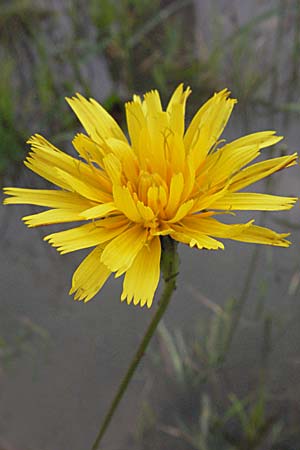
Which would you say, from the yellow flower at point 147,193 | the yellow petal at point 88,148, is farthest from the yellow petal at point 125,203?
the yellow petal at point 88,148

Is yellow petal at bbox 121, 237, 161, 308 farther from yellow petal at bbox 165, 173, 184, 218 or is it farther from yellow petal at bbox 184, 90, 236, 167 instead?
yellow petal at bbox 184, 90, 236, 167

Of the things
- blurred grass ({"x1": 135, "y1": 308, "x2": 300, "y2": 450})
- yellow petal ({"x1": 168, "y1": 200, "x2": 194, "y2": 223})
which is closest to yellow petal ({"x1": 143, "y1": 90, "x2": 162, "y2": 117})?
yellow petal ({"x1": 168, "y1": 200, "x2": 194, "y2": 223})

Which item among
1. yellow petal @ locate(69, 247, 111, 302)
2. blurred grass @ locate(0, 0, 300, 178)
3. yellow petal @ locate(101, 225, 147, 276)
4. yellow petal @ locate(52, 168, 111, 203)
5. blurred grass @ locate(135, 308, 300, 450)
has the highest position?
blurred grass @ locate(0, 0, 300, 178)

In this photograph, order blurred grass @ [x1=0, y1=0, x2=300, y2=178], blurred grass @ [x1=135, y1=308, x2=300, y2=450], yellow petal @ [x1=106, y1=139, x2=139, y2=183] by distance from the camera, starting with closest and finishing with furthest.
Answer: yellow petal @ [x1=106, y1=139, x2=139, y2=183], blurred grass @ [x1=135, y1=308, x2=300, y2=450], blurred grass @ [x1=0, y1=0, x2=300, y2=178]

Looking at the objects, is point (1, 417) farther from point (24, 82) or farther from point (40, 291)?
point (24, 82)

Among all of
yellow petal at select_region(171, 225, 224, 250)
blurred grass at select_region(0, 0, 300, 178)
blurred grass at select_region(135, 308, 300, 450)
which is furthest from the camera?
blurred grass at select_region(0, 0, 300, 178)

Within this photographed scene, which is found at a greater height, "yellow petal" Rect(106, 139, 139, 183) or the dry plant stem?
"yellow petal" Rect(106, 139, 139, 183)

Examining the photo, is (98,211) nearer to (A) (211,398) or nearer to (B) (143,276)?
(B) (143,276)
